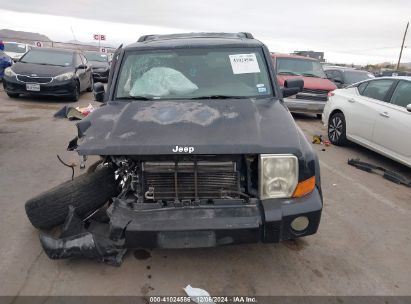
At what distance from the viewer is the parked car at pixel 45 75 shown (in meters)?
10.5

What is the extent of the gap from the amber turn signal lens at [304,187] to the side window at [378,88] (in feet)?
14.5

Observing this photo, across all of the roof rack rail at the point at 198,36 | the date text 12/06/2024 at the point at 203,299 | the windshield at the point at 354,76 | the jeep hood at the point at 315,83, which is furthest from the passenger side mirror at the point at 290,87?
the windshield at the point at 354,76

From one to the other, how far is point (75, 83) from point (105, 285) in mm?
9305

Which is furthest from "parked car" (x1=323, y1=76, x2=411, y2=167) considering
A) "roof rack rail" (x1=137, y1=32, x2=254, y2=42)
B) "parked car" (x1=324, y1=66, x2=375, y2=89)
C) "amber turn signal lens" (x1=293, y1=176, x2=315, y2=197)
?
"parked car" (x1=324, y1=66, x2=375, y2=89)

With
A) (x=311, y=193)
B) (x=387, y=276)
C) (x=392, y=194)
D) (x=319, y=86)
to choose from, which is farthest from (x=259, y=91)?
(x=319, y=86)

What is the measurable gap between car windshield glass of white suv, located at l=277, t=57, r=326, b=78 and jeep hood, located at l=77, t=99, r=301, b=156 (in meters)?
7.71

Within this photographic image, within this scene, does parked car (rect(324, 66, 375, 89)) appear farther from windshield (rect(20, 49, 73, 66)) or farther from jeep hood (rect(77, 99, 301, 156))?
jeep hood (rect(77, 99, 301, 156))

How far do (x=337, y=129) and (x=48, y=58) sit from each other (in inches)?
346

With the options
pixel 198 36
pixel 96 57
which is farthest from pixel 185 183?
pixel 96 57

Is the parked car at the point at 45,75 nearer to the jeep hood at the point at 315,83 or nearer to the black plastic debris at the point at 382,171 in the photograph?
the jeep hood at the point at 315,83

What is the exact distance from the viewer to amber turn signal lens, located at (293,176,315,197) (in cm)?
290

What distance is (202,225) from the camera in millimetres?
2732

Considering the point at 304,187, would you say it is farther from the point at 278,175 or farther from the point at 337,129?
the point at 337,129

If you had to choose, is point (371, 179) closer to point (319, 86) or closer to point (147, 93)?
point (147, 93)
